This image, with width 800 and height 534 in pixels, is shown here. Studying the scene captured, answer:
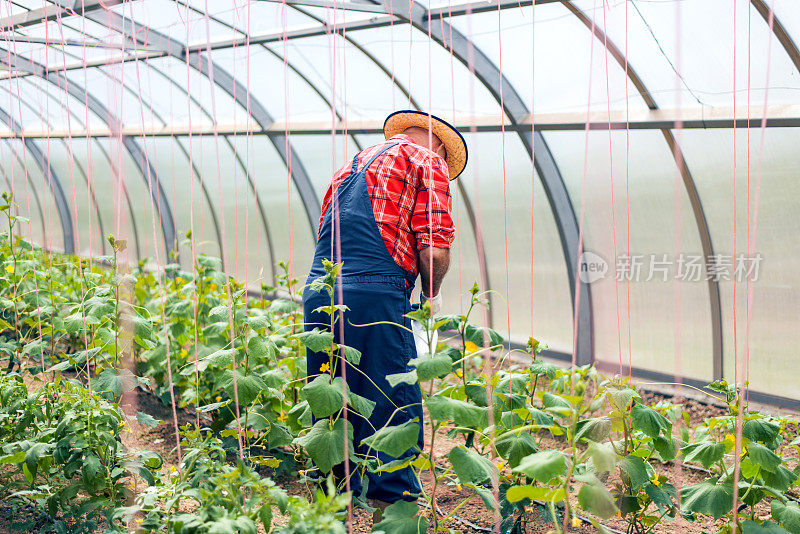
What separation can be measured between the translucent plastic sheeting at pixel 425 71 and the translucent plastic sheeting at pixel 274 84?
92 cm

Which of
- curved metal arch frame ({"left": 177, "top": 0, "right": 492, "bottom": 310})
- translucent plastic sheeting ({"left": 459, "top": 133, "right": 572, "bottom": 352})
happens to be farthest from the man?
translucent plastic sheeting ({"left": 459, "top": 133, "right": 572, "bottom": 352})

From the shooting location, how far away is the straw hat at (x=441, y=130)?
9.17ft

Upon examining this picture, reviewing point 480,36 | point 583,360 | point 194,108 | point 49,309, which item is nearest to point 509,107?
point 480,36

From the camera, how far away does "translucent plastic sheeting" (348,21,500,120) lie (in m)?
5.29

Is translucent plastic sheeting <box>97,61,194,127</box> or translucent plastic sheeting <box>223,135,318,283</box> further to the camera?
translucent plastic sheeting <box>97,61,194,127</box>

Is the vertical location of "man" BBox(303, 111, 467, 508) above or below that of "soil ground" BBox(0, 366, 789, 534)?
above

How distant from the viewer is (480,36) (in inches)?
194

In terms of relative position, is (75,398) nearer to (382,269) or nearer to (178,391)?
(382,269)

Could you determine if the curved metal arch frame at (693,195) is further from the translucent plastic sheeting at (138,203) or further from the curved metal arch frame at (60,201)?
the curved metal arch frame at (60,201)

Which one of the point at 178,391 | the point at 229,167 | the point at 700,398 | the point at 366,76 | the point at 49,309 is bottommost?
the point at 700,398

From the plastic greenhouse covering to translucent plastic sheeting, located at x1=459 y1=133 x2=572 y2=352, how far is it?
18 millimetres

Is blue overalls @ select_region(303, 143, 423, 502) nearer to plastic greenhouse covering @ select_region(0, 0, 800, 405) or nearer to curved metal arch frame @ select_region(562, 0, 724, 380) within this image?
plastic greenhouse covering @ select_region(0, 0, 800, 405)

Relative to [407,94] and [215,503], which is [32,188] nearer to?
[407,94]

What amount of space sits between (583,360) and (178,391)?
3424 millimetres
